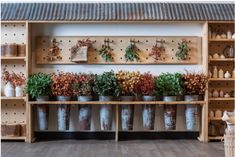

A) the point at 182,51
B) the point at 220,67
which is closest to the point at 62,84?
the point at 182,51

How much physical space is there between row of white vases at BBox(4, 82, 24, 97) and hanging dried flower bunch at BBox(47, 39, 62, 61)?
0.63 meters


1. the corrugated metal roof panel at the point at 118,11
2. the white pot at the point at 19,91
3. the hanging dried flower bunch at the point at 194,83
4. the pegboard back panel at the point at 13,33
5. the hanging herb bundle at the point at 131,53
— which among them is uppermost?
the corrugated metal roof panel at the point at 118,11

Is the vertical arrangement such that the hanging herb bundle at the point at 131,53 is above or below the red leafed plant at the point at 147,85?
above

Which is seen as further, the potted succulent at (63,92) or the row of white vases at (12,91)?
the row of white vases at (12,91)

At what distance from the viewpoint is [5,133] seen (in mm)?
5297

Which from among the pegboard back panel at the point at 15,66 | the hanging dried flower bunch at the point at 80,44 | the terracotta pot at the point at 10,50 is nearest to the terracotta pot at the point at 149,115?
the hanging dried flower bunch at the point at 80,44

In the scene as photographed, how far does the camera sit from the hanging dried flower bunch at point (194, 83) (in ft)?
17.0

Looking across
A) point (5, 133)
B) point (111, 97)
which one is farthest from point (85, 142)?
point (5, 133)

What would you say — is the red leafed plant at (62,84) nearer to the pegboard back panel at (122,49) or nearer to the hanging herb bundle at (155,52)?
the pegboard back panel at (122,49)

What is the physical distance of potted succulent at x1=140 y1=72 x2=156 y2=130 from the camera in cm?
513

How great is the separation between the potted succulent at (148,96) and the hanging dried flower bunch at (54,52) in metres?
1.33

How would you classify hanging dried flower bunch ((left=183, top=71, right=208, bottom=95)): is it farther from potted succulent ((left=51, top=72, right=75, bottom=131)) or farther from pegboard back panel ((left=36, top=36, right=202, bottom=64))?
potted succulent ((left=51, top=72, right=75, bottom=131))

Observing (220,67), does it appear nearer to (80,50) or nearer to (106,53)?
(106,53)

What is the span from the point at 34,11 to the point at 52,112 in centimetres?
153
